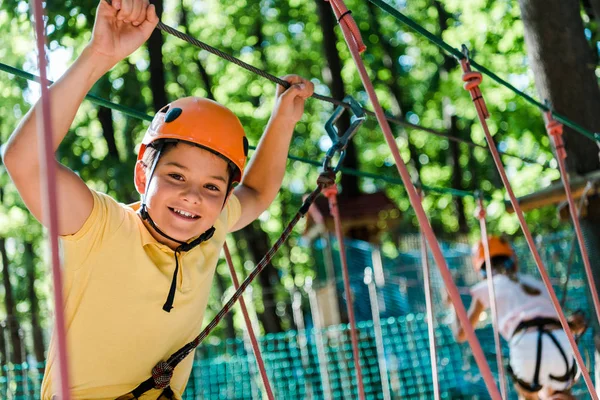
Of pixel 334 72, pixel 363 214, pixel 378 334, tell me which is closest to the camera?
pixel 378 334

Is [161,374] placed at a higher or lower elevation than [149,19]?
lower

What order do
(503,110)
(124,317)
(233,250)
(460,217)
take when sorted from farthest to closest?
1. (233,250)
2. (460,217)
3. (503,110)
4. (124,317)

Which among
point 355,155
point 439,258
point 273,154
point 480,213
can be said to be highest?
point 355,155

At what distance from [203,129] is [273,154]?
519mm

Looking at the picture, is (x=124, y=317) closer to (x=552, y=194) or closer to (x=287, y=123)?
(x=287, y=123)

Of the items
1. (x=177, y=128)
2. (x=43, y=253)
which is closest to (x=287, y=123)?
(x=177, y=128)

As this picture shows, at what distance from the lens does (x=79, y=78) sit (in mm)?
1787

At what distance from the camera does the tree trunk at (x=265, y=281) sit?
13.4m

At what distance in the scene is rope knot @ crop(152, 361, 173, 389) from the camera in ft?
7.23

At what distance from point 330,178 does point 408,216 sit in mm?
14450

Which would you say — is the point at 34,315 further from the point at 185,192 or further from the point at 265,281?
the point at 185,192

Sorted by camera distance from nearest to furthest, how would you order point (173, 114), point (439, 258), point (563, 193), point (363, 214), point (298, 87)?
point (439, 258)
point (173, 114)
point (298, 87)
point (563, 193)
point (363, 214)

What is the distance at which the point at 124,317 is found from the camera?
2166mm

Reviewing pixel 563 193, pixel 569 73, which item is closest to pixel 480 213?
pixel 563 193
